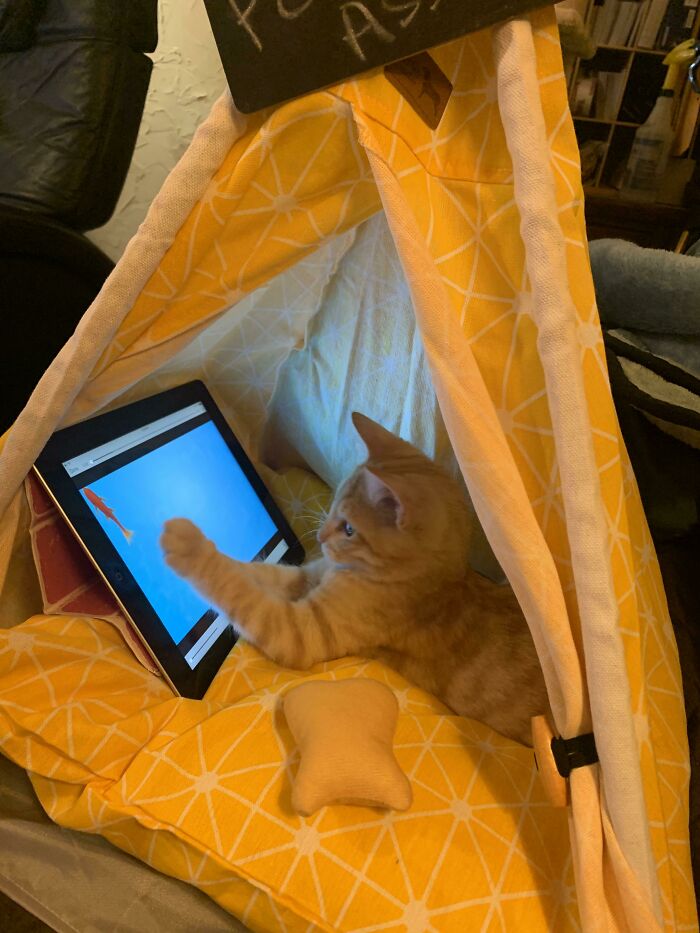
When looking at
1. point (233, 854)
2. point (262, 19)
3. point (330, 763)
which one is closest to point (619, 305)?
point (262, 19)

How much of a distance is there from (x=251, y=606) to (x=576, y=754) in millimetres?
444

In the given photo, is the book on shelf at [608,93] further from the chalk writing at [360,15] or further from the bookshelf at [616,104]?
the chalk writing at [360,15]

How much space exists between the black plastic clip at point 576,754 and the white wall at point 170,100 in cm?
187

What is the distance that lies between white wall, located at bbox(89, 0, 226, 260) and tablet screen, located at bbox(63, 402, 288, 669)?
3.63 ft

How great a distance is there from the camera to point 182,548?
0.79 metres

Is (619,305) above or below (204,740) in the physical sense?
above

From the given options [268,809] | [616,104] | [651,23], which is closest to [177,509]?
[268,809]

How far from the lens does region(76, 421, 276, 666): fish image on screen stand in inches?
31.4

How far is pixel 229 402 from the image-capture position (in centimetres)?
119

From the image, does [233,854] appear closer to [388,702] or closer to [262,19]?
[388,702]

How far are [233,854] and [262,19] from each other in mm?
751

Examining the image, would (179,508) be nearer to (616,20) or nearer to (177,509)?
(177,509)

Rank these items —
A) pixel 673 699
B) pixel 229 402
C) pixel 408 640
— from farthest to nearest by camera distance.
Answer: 1. pixel 229 402
2. pixel 408 640
3. pixel 673 699

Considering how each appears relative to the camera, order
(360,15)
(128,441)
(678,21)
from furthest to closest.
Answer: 1. (678,21)
2. (128,441)
3. (360,15)
